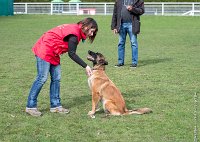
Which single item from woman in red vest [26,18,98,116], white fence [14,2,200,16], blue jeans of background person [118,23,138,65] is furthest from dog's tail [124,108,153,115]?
white fence [14,2,200,16]

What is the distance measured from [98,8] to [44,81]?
1448 inches

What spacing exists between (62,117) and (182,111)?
1917 mm

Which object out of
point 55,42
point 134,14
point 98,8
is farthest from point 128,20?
point 98,8

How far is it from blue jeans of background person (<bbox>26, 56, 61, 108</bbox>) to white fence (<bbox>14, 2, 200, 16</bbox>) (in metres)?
33.7

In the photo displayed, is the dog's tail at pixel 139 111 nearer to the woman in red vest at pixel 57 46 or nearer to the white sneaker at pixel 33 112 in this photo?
the woman in red vest at pixel 57 46

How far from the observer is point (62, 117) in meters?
6.73

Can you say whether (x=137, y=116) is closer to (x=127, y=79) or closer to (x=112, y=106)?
(x=112, y=106)

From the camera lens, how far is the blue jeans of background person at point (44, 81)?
6.67 metres

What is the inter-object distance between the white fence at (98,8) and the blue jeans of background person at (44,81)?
33.7 meters

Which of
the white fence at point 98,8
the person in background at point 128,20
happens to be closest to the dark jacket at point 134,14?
the person in background at point 128,20

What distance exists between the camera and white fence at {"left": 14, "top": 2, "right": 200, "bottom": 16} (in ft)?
133

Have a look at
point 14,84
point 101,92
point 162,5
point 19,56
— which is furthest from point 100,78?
point 162,5

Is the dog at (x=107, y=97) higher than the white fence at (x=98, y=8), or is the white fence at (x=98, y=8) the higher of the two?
the white fence at (x=98, y=8)

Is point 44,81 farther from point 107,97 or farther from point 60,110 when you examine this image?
point 107,97
